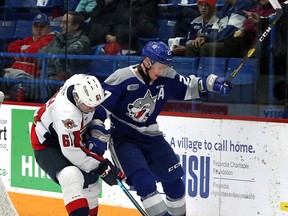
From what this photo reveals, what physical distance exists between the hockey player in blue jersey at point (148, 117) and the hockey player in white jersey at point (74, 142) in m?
0.20

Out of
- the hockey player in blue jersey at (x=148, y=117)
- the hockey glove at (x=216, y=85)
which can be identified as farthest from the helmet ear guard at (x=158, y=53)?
the hockey glove at (x=216, y=85)

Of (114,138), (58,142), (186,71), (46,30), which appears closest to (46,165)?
(58,142)

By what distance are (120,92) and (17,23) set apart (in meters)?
2.19

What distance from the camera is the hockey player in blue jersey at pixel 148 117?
5.08 m

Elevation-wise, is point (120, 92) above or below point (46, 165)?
above

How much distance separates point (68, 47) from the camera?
22.2 feet

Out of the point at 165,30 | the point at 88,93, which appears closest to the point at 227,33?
the point at 165,30

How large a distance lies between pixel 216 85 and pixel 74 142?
40.1 inches

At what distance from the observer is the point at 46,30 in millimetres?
6910

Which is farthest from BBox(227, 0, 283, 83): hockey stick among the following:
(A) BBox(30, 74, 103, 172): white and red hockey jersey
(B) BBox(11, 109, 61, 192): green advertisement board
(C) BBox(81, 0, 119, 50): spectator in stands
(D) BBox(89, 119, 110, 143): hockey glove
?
(B) BBox(11, 109, 61, 192): green advertisement board

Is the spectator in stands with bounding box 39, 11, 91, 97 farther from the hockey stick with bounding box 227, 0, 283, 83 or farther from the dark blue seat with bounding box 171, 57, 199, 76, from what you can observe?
the hockey stick with bounding box 227, 0, 283, 83

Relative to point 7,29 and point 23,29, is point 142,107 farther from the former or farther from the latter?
point 7,29

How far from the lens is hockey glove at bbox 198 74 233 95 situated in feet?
17.2

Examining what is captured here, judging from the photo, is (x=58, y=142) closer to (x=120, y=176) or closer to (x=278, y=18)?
(x=120, y=176)
